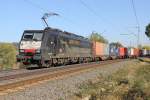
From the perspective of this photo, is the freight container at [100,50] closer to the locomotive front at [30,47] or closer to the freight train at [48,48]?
the freight train at [48,48]

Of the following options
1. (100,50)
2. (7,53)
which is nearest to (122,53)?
(100,50)

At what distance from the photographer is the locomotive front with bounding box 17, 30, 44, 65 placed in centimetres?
2678

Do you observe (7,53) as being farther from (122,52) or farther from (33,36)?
(33,36)

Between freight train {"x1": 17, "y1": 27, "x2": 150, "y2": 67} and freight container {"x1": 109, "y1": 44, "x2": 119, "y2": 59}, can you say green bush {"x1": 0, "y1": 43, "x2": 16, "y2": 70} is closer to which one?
freight container {"x1": 109, "y1": 44, "x2": 119, "y2": 59}

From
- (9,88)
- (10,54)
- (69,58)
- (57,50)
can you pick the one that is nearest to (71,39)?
(69,58)

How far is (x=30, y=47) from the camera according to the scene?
2723 cm

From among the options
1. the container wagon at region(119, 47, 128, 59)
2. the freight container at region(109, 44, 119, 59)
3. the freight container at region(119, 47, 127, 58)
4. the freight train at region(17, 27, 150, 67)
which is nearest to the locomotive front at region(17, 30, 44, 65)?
the freight train at region(17, 27, 150, 67)

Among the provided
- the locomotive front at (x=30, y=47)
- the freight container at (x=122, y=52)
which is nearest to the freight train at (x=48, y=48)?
the locomotive front at (x=30, y=47)

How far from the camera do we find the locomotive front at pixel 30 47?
26.8m

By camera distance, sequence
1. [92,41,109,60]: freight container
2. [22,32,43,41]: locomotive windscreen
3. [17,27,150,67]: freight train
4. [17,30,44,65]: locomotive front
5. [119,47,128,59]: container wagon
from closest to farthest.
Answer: [17,30,44,65]: locomotive front < [17,27,150,67]: freight train < [22,32,43,41]: locomotive windscreen < [92,41,109,60]: freight container < [119,47,128,59]: container wagon

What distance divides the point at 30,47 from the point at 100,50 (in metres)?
28.0

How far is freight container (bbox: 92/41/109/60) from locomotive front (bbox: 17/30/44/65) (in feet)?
68.7

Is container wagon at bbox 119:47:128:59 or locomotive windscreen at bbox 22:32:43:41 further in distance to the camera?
container wagon at bbox 119:47:128:59

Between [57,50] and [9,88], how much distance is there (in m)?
16.0
